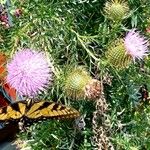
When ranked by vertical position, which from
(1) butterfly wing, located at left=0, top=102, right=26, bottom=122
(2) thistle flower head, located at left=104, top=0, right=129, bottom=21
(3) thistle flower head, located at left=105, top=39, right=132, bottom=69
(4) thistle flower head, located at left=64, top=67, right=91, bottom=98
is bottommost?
(1) butterfly wing, located at left=0, top=102, right=26, bottom=122

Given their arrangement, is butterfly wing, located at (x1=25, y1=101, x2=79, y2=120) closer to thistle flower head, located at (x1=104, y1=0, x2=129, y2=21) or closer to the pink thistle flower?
the pink thistle flower

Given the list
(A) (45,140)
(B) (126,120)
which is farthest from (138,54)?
(A) (45,140)

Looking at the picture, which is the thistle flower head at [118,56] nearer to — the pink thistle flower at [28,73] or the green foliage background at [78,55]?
the green foliage background at [78,55]

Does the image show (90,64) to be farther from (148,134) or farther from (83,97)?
(148,134)

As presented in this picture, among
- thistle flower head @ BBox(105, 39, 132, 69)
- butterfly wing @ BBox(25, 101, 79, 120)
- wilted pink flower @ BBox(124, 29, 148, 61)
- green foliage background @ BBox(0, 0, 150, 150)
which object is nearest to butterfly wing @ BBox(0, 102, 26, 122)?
butterfly wing @ BBox(25, 101, 79, 120)

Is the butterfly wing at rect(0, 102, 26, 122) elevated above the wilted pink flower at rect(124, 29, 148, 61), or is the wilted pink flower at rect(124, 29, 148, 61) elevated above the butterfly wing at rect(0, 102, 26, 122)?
the wilted pink flower at rect(124, 29, 148, 61)

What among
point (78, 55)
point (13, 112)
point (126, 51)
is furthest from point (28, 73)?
point (126, 51)
